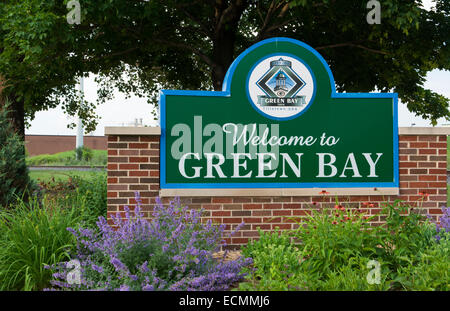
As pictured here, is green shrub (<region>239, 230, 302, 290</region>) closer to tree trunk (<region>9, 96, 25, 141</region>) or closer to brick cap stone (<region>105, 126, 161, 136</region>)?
brick cap stone (<region>105, 126, 161, 136</region>)

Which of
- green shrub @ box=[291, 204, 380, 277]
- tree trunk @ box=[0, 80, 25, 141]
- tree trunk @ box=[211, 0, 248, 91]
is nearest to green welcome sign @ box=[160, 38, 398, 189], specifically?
green shrub @ box=[291, 204, 380, 277]

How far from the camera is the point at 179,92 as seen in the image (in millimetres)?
6320

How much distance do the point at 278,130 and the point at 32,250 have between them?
371 cm

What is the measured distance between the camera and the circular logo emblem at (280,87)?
21.3ft

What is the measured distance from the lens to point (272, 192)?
643cm

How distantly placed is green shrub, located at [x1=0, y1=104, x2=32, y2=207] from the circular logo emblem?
397cm

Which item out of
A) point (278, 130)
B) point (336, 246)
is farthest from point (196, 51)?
point (336, 246)

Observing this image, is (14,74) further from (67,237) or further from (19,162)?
(67,237)

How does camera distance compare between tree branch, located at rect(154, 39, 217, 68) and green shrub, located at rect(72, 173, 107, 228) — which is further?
tree branch, located at rect(154, 39, 217, 68)

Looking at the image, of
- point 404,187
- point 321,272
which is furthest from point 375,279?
point 404,187

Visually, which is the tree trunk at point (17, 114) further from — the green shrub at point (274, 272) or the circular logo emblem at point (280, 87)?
the green shrub at point (274, 272)

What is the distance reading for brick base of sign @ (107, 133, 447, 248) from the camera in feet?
20.4

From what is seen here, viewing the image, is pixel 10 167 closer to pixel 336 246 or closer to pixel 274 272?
pixel 274 272
